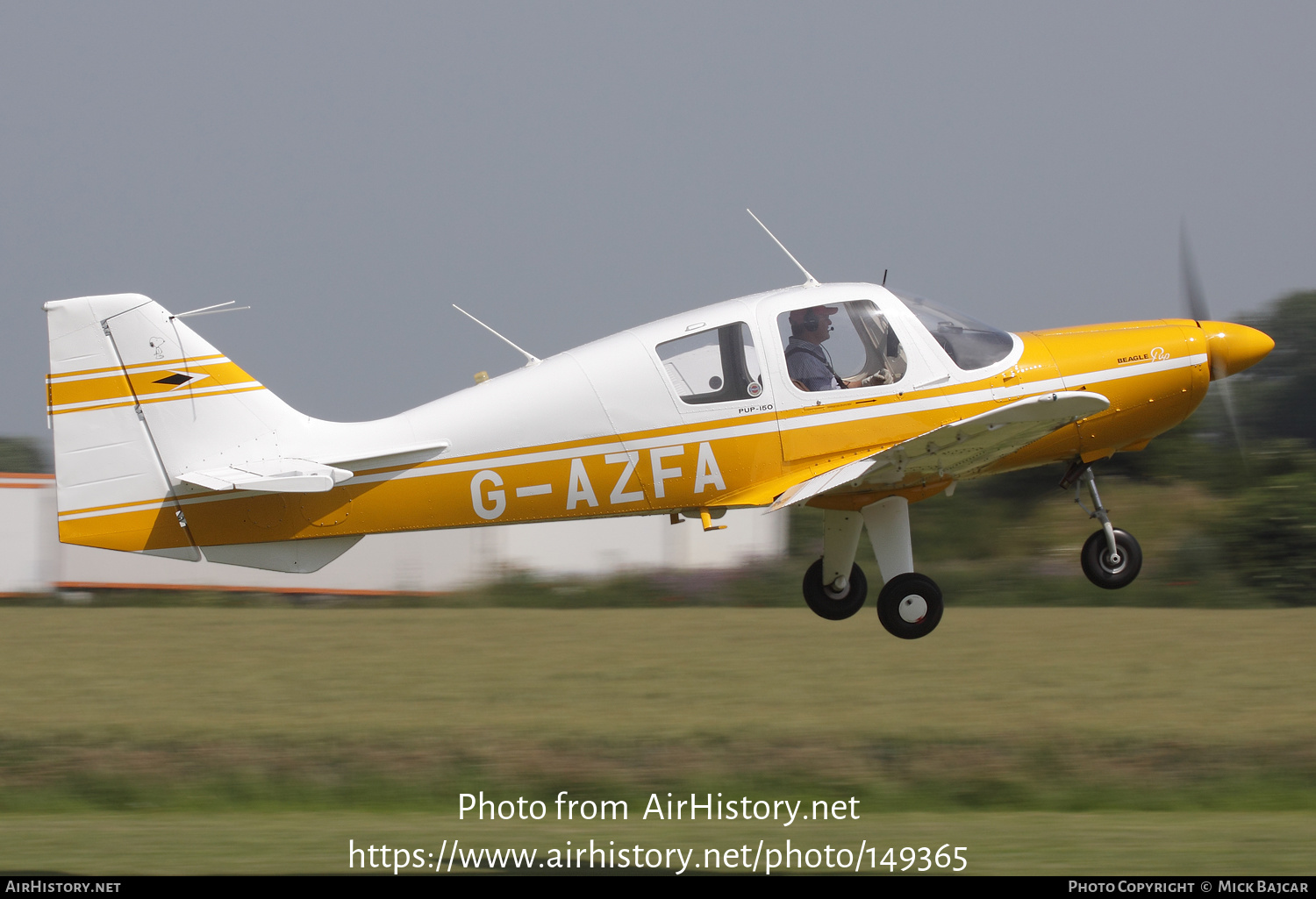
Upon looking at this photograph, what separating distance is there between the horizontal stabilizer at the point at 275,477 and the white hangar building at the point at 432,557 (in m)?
17.1

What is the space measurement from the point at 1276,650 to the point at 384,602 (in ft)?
54.3

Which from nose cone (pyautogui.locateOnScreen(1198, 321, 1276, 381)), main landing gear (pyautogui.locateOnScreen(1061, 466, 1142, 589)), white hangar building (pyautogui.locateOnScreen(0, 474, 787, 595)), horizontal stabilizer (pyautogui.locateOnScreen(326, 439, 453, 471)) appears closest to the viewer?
horizontal stabilizer (pyautogui.locateOnScreen(326, 439, 453, 471))

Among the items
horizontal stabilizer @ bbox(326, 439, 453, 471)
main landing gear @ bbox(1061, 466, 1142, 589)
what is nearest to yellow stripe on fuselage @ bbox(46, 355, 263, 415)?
horizontal stabilizer @ bbox(326, 439, 453, 471)

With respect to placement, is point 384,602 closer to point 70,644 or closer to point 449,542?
point 449,542

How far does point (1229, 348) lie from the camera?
31.0 ft

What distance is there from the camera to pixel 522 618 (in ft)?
76.1

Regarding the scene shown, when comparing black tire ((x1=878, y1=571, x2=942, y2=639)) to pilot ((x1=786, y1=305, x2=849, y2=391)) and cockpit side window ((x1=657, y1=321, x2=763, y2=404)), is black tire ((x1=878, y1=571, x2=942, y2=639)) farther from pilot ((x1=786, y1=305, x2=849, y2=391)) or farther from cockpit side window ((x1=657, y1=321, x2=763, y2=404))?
cockpit side window ((x1=657, y1=321, x2=763, y2=404))

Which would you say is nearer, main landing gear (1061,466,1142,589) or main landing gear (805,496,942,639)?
main landing gear (805,496,942,639)

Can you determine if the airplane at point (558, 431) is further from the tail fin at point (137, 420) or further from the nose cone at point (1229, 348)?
the nose cone at point (1229, 348)

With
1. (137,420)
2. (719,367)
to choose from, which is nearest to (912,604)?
(719,367)

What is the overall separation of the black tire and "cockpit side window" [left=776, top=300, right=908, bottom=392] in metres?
1.47

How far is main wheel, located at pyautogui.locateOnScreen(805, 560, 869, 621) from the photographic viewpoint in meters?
9.94

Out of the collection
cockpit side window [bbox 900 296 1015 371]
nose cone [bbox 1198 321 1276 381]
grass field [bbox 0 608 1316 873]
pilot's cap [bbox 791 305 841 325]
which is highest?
pilot's cap [bbox 791 305 841 325]

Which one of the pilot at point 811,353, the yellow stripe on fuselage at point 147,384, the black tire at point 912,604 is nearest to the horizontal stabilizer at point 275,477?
the yellow stripe on fuselage at point 147,384
